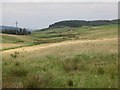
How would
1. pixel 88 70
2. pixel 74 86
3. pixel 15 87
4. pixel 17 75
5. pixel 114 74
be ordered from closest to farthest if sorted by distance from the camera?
pixel 15 87
pixel 74 86
pixel 114 74
pixel 17 75
pixel 88 70

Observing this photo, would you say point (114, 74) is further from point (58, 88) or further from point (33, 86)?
point (33, 86)

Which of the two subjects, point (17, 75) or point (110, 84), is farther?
point (17, 75)

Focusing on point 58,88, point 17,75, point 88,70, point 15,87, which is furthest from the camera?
point 88,70

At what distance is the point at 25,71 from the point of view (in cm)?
1095

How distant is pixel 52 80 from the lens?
30.5 ft

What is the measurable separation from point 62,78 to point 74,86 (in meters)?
1.23

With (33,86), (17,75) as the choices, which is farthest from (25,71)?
(33,86)

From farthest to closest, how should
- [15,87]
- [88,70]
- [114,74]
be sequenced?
[88,70], [114,74], [15,87]

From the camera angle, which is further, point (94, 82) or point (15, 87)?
point (94, 82)

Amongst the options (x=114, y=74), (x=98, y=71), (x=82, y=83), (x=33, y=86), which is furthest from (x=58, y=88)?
(x=98, y=71)

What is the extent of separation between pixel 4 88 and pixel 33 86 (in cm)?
65

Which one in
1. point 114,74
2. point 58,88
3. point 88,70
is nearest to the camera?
point 58,88

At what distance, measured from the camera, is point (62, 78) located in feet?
32.8

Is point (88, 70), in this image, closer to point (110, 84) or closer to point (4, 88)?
point (110, 84)
